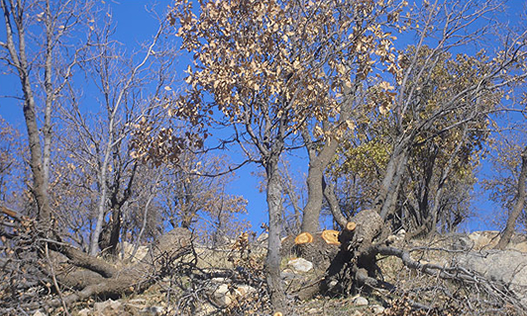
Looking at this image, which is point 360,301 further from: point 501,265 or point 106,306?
point 106,306

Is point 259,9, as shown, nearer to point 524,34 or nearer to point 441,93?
point 524,34

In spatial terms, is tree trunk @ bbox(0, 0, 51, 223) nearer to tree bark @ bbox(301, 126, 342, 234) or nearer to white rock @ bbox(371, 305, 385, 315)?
white rock @ bbox(371, 305, 385, 315)

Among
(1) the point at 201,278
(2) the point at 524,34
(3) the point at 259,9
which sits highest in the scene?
(2) the point at 524,34

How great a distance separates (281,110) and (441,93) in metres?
12.6

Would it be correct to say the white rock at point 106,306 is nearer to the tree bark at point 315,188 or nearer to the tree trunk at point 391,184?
the tree bark at point 315,188

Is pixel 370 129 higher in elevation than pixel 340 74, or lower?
higher

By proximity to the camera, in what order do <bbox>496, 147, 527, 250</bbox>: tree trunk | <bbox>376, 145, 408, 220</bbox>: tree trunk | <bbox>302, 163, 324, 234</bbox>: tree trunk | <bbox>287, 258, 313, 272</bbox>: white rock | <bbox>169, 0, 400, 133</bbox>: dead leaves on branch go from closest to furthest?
<bbox>169, 0, 400, 133</bbox>: dead leaves on branch, <bbox>287, 258, 313, 272</bbox>: white rock, <bbox>376, 145, 408, 220</bbox>: tree trunk, <bbox>302, 163, 324, 234</bbox>: tree trunk, <bbox>496, 147, 527, 250</bbox>: tree trunk

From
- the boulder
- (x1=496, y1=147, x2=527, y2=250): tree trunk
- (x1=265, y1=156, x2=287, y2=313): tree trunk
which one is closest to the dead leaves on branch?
(x1=265, y1=156, x2=287, y2=313): tree trunk

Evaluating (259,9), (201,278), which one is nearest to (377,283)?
(201,278)

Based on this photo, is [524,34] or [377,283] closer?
[377,283]

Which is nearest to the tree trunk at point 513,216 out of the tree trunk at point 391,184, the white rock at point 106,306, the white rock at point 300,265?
the tree trunk at point 391,184

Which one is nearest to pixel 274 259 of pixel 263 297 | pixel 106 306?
pixel 263 297

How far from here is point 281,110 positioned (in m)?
7.51

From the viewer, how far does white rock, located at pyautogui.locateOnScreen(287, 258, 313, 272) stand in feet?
35.7
